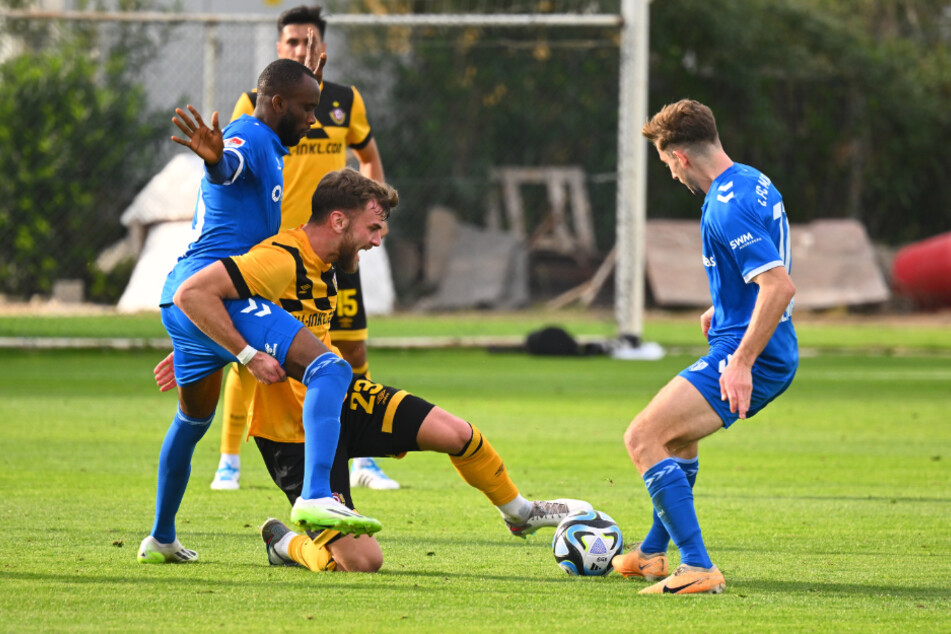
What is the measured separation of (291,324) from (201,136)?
73 cm

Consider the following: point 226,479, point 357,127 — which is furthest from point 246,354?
point 357,127

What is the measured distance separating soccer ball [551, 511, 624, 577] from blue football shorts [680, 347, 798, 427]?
678mm

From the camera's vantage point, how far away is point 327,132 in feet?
24.4

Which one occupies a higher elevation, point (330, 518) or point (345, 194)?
point (345, 194)

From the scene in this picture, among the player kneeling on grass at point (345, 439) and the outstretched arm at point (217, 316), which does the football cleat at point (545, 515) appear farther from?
the outstretched arm at point (217, 316)

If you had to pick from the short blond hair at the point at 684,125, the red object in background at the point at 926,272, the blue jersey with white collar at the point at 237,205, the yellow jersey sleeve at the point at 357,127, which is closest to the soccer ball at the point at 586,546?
the short blond hair at the point at 684,125

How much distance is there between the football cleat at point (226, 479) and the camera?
6703 mm

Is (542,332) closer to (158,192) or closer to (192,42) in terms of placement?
(158,192)

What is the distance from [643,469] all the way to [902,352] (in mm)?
12591

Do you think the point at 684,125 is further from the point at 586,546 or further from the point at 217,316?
the point at 217,316

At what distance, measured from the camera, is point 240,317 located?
4555 millimetres

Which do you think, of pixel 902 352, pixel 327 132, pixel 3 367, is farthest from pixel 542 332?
pixel 327 132

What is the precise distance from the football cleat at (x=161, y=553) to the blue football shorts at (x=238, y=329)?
61cm

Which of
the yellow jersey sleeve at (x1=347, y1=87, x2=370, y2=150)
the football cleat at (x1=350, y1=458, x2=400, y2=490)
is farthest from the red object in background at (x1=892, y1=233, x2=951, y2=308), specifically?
the football cleat at (x1=350, y1=458, x2=400, y2=490)
